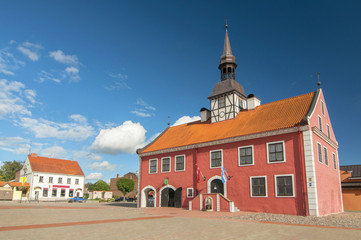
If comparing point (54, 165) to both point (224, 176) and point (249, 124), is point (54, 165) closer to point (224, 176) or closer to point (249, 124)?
point (224, 176)

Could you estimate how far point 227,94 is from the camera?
31750 millimetres

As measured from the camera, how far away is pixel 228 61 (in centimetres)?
3450

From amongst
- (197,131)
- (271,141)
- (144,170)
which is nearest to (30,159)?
(144,170)

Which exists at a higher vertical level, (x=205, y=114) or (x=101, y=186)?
(x=205, y=114)

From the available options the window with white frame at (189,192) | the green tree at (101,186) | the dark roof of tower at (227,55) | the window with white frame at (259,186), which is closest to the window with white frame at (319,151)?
the window with white frame at (259,186)

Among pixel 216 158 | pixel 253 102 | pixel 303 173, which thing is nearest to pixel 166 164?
pixel 216 158

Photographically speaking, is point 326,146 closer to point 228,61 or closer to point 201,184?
point 201,184

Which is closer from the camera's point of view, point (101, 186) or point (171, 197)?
point (171, 197)

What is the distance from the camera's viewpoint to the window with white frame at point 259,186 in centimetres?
2342

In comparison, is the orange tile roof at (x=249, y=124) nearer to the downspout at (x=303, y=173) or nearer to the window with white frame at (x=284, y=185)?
the downspout at (x=303, y=173)

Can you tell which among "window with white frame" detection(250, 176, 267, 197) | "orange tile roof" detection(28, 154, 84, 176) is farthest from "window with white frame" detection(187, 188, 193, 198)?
"orange tile roof" detection(28, 154, 84, 176)

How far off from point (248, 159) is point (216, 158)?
3505 millimetres

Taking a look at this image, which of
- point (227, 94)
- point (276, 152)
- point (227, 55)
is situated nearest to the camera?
point (276, 152)

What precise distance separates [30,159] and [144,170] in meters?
39.4
